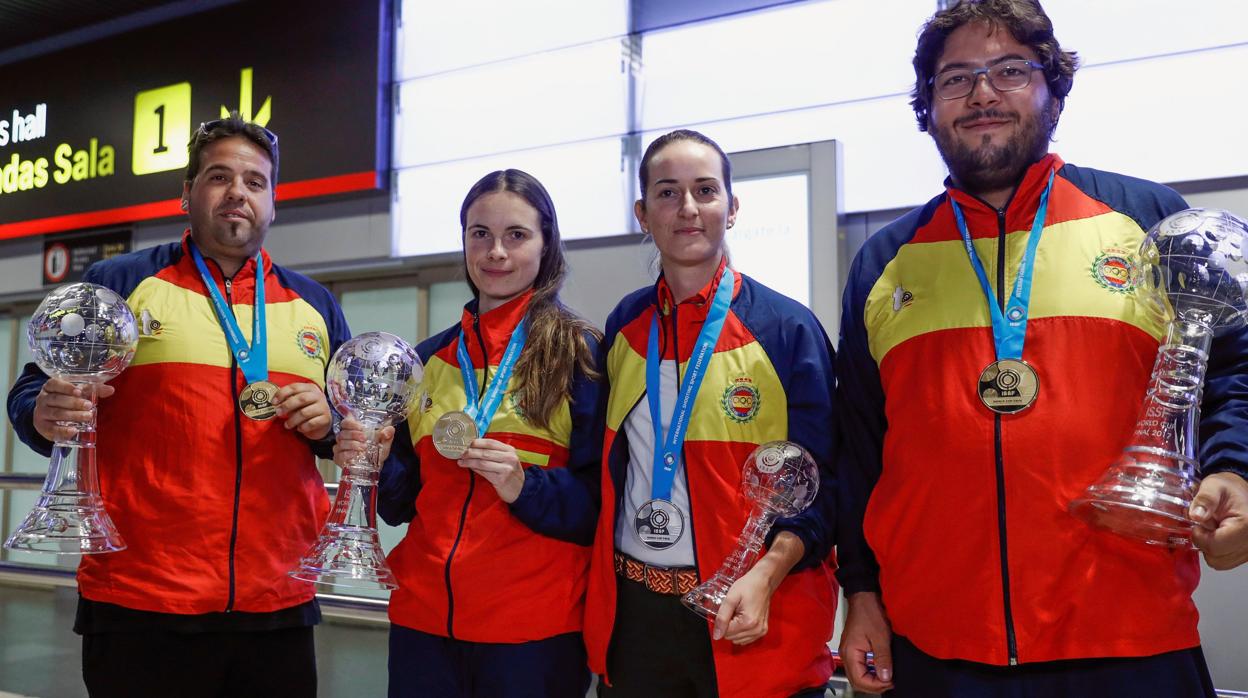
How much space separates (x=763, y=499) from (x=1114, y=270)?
71 cm

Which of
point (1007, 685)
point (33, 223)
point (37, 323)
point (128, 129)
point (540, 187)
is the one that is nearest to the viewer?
point (1007, 685)

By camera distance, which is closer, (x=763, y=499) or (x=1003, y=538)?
(x=1003, y=538)

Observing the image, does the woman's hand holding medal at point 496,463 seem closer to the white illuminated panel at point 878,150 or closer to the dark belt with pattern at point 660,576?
the dark belt with pattern at point 660,576

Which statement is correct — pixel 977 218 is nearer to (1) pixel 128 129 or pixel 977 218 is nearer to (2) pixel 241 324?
(2) pixel 241 324

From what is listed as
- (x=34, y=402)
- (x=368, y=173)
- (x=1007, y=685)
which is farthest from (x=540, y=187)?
(x=368, y=173)

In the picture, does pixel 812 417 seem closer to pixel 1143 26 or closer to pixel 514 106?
pixel 1143 26

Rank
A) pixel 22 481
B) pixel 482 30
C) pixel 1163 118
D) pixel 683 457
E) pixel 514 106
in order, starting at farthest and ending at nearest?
pixel 482 30
pixel 514 106
pixel 1163 118
pixel 22 481
pixel 683 457

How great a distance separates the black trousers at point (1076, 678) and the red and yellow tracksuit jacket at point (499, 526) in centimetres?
78

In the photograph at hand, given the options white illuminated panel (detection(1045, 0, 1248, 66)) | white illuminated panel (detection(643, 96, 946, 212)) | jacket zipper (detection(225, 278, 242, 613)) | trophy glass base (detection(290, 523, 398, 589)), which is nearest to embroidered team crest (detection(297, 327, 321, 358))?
jacket zipper (detection(225, 278, 242, 613))

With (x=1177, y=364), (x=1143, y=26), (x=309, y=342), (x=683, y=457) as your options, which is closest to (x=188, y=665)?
(x=309, y=342)

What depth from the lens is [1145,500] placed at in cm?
138

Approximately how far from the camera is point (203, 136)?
8.16ft

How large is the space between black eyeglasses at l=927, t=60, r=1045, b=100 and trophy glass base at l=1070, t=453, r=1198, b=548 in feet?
2.26

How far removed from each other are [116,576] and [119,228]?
7308 millimetres
